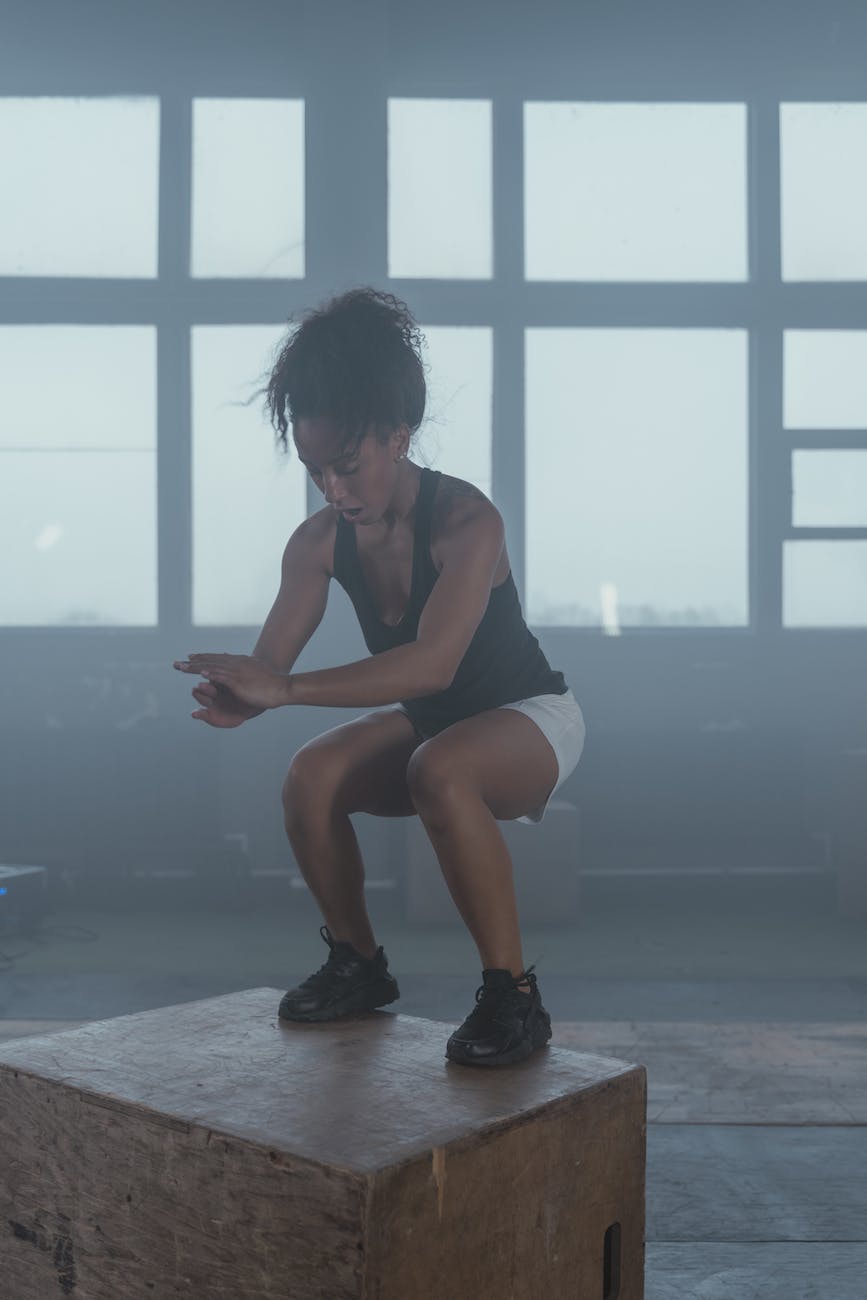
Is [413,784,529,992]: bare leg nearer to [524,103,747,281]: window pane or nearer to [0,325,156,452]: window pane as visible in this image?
[0,325,156,452]: window pane

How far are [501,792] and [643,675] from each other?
3619 mm

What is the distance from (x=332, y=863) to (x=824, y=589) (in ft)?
13.2

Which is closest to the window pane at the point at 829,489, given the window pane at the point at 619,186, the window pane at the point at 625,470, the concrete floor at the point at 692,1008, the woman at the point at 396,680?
the window pane at the point at 625,470

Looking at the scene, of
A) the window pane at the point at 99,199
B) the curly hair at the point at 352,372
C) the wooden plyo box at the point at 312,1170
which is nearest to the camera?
the wooden plyo box at the point at 312,1170

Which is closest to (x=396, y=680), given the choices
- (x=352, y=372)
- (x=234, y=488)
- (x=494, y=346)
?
(x=352, y=372)

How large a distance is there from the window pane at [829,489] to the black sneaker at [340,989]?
3946 millimetres

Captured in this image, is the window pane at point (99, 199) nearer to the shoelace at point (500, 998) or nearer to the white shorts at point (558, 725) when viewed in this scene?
the white shorts at point (558, 725)

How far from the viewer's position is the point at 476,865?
1.40 metres

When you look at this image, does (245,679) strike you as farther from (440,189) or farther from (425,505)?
(440,189)

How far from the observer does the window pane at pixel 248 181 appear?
5.02 m

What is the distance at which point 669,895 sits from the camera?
15.8 ft

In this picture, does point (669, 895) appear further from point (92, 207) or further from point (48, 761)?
point (92, 207)

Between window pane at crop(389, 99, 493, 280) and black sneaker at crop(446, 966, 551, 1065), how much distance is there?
4.09 metres

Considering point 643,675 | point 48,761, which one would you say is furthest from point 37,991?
point 643,675
